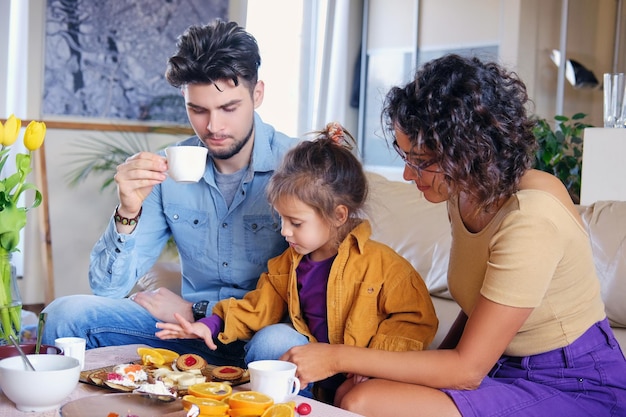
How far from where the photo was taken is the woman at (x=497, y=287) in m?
1.51

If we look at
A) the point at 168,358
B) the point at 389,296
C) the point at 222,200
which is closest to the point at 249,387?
the point at 168,358

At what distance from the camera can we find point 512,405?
5.11ft

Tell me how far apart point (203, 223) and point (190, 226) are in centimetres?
4

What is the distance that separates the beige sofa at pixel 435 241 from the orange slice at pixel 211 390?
2.68 ft

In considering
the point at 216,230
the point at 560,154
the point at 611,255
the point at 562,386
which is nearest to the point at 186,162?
the point at 216,230

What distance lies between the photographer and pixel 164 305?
2143 millimetres

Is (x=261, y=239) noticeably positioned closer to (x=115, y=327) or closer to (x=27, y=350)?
(x=115, y=327)

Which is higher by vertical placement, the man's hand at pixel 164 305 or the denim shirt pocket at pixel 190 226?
the denim shirt pocket at pixel 190 226

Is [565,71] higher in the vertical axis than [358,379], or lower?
higher

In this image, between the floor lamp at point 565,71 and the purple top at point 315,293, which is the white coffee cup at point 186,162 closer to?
the purple top at point 315,293

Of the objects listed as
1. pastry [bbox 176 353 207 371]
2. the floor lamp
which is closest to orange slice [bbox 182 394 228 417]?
pastry [bbox 176 353 207 371]

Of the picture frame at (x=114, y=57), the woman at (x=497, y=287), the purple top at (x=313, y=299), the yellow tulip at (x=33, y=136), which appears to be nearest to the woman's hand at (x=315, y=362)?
the woman at (x=497, y=287)

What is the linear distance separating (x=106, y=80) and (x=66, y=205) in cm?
76

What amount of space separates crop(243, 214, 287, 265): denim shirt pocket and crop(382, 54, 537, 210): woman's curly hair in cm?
72
